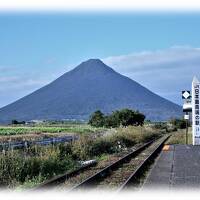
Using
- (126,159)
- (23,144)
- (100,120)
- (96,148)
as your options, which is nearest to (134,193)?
(23,144)

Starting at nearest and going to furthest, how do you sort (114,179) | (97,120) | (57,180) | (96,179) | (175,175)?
(57,180), (96,179), (114,179), (175,175), (97,120)

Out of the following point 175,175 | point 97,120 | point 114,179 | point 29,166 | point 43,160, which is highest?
point 97,120

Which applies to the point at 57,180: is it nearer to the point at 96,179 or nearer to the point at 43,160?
the point at 96,179

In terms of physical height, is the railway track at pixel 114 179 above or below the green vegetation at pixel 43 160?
below

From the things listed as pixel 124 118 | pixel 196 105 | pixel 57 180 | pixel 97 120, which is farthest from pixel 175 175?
pixel 97 120

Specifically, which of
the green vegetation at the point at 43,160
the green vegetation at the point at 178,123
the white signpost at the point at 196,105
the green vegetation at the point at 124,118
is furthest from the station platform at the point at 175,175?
the green vegetation at the point at 178,123

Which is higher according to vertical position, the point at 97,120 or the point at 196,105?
the point at 97,120

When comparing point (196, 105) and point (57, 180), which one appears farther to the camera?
point (196, 105)

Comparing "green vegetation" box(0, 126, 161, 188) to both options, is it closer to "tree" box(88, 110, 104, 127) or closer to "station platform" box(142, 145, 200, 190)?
"station platform" box(142, 145, 200, 190)

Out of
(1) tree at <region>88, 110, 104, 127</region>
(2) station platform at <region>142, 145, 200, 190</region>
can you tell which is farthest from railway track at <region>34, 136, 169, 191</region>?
(1) tree at <region>88, 110, 104, 127</region>

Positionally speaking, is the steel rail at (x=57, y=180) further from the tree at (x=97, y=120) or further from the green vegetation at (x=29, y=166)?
the tree at (x=97, y=120)

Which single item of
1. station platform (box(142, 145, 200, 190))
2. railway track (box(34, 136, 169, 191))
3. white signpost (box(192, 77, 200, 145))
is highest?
white signpost (box(192, 77, 200, 145))

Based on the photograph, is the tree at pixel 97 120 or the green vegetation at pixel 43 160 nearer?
the green vegetation at pixel 43 160

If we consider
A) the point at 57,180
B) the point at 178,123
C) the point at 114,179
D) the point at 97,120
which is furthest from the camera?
the point at 178,123
